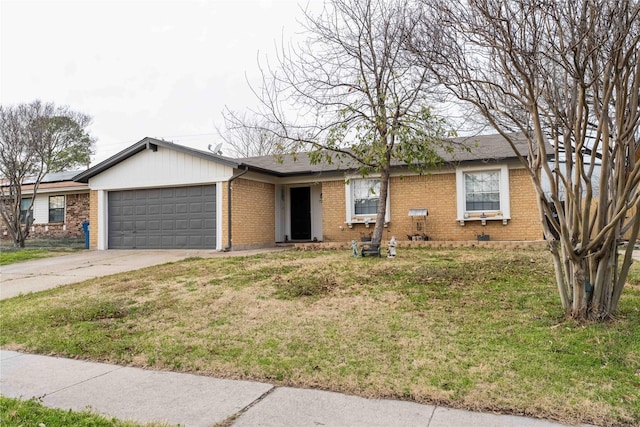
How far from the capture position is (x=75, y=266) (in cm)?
1186

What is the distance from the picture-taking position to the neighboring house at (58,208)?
67.8ft

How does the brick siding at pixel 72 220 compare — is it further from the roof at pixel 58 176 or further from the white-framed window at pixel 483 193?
the white-framed window at pixel 483 193

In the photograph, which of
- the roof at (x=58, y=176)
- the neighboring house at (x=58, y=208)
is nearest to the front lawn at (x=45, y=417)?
the neighboring house at (x=58, y=208)

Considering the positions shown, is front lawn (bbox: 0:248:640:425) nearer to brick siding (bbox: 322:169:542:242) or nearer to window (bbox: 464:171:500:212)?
brick siding (bbox: 322:169:542:242)

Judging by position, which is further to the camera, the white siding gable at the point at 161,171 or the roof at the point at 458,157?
the white siding gable at the point at 161,171

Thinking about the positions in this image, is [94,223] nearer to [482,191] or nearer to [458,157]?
[458,157]

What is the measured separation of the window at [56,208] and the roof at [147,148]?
6.06 metres

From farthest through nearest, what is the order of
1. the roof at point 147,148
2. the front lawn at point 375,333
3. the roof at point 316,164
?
the roof at point 147,148 < the roof at point 316,164 < the front lawn at point 375,333

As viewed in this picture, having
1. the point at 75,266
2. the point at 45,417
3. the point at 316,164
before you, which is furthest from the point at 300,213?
the point at 45,417

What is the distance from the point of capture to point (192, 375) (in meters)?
4.27

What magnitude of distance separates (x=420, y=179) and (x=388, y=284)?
7759 mm

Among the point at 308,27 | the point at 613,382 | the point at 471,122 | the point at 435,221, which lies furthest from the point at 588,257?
the point at 435,221

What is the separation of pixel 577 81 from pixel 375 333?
3351 mm

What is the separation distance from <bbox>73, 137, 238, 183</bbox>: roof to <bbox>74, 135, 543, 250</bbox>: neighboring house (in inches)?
1.3
